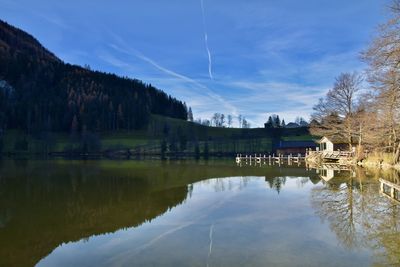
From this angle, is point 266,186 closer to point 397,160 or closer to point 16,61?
point 397,160

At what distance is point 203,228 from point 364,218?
5.81 metres

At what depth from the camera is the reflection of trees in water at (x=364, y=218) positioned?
1007cm

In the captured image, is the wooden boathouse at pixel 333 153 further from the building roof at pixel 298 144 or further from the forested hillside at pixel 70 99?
the forested hillside at pixel 70 99

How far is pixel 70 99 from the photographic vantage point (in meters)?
152

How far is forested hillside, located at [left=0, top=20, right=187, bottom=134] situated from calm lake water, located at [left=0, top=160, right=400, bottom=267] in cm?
11846

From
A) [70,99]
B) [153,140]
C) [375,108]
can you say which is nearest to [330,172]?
[375,108]

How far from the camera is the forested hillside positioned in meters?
137

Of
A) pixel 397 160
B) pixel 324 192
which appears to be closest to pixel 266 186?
pixel 324 192

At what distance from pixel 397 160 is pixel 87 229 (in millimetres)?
29141

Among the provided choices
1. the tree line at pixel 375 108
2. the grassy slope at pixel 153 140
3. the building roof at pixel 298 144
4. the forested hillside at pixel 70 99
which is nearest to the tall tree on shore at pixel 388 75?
the tree line at pixel 375 108

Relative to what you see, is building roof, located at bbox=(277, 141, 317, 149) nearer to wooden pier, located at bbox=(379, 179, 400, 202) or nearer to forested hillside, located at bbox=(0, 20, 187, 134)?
wooden pier, located at bbox=(379, 179, 400, 202)

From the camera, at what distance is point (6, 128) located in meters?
132

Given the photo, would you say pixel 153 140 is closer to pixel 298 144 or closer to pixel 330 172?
pixel 298 144

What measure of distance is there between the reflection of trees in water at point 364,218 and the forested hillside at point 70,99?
4785 inches
